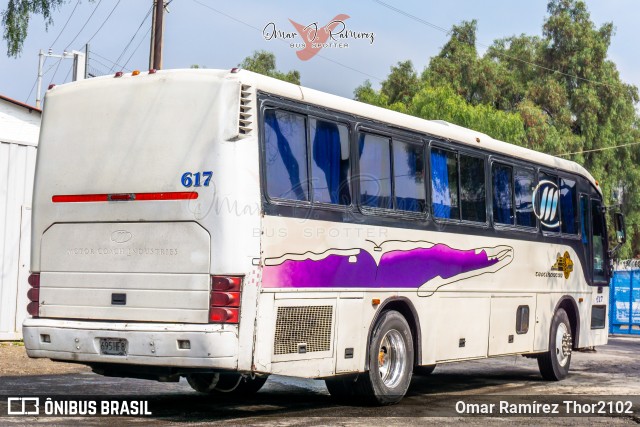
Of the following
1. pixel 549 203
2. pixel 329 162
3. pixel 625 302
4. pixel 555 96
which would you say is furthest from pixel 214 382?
pixel 555 96

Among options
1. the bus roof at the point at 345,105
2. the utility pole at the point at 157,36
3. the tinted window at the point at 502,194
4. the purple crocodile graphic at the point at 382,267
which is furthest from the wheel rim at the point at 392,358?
the utility pole at the point at 157,36

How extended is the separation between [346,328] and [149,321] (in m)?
2.20

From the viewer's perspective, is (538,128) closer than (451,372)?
No

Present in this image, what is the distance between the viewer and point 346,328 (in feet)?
35.5

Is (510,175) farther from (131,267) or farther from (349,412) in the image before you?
(131,267)

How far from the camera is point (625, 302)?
103ft

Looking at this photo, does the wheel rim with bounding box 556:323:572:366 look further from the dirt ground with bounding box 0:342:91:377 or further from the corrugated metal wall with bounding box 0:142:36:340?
the corrugated metal wall with bounding box 0:142:36:340

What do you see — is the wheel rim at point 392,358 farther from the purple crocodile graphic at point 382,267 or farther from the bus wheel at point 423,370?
the bus wheel at point 423,370

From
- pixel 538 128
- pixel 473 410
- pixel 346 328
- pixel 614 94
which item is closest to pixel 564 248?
pixel 473 410

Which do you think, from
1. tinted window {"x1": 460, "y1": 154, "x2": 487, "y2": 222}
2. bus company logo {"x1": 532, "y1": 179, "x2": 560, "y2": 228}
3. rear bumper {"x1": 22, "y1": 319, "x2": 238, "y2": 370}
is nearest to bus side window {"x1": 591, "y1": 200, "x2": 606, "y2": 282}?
bus company logo {"x1": 532, "y1": 179, "x2": 560, "y2": 228}

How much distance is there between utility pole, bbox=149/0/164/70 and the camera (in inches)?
963

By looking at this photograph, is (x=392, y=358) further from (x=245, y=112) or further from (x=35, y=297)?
(x=35, y=297)

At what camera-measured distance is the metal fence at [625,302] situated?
31.2m

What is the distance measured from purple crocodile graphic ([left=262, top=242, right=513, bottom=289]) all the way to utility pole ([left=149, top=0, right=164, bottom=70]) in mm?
12659
